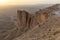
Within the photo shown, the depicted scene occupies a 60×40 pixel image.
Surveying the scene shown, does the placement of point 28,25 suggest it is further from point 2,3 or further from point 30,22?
point 2,3

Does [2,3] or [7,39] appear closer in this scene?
[7,39]

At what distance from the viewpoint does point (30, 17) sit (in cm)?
1027

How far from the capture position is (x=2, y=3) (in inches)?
1249

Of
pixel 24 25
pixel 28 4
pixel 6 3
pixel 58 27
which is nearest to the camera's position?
pixel 58 27

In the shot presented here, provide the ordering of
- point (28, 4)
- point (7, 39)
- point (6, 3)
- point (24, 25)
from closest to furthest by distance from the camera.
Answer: point (24, 25)
point (7, 39)
point (28, 4)
point (6, 3)

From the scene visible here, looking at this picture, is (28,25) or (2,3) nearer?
(28,25)

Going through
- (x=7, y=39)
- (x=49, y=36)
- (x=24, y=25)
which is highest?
(x=49, y=36)

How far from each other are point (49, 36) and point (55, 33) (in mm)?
147

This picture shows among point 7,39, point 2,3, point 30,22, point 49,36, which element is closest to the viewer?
point 49,36

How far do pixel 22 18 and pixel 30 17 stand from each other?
1.13m

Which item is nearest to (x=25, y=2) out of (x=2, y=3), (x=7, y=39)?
(x=2, y=3)

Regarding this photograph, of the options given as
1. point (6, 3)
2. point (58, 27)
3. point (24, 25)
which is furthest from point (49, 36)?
point (6, 3)

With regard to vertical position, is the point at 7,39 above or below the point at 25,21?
below

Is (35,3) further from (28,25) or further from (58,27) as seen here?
(58,27)
